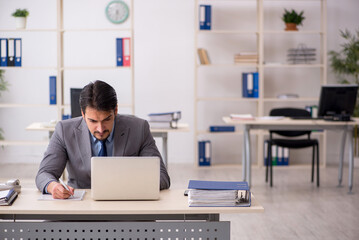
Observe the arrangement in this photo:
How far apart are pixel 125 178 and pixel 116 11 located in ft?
18.0

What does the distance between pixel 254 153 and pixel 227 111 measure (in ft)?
2.34

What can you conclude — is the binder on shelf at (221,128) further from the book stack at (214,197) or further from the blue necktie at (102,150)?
the book stack at (214,197)

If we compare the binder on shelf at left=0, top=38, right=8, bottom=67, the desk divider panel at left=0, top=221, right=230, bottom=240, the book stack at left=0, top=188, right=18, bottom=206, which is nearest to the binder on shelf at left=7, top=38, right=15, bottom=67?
the binder on shelf at left=0, top=38, right=8, bottom=67

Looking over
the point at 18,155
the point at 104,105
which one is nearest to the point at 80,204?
the point at 104,105

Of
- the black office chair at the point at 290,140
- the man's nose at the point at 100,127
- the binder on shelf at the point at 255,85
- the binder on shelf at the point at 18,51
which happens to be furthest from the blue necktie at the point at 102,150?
the binder on shelf at the point at 255,85

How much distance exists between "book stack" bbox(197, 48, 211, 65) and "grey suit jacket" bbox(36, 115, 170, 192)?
4.46 m

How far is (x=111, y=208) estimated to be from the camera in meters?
2.48

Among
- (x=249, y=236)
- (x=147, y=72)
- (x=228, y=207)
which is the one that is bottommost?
(x=249, y=236)

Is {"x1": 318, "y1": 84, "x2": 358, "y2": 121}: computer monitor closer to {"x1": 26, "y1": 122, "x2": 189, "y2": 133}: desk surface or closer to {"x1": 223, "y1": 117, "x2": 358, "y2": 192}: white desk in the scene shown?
{"x1": 223, "y1": 117, "x2": 358, "y2": 192}: white desk

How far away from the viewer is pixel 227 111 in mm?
7938

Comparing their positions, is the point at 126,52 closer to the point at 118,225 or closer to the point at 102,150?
the point at 102,150

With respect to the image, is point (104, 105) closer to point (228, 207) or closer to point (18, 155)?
point (228, 207)

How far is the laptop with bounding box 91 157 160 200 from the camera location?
254 cm

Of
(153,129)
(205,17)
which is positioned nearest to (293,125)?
(153,129)
